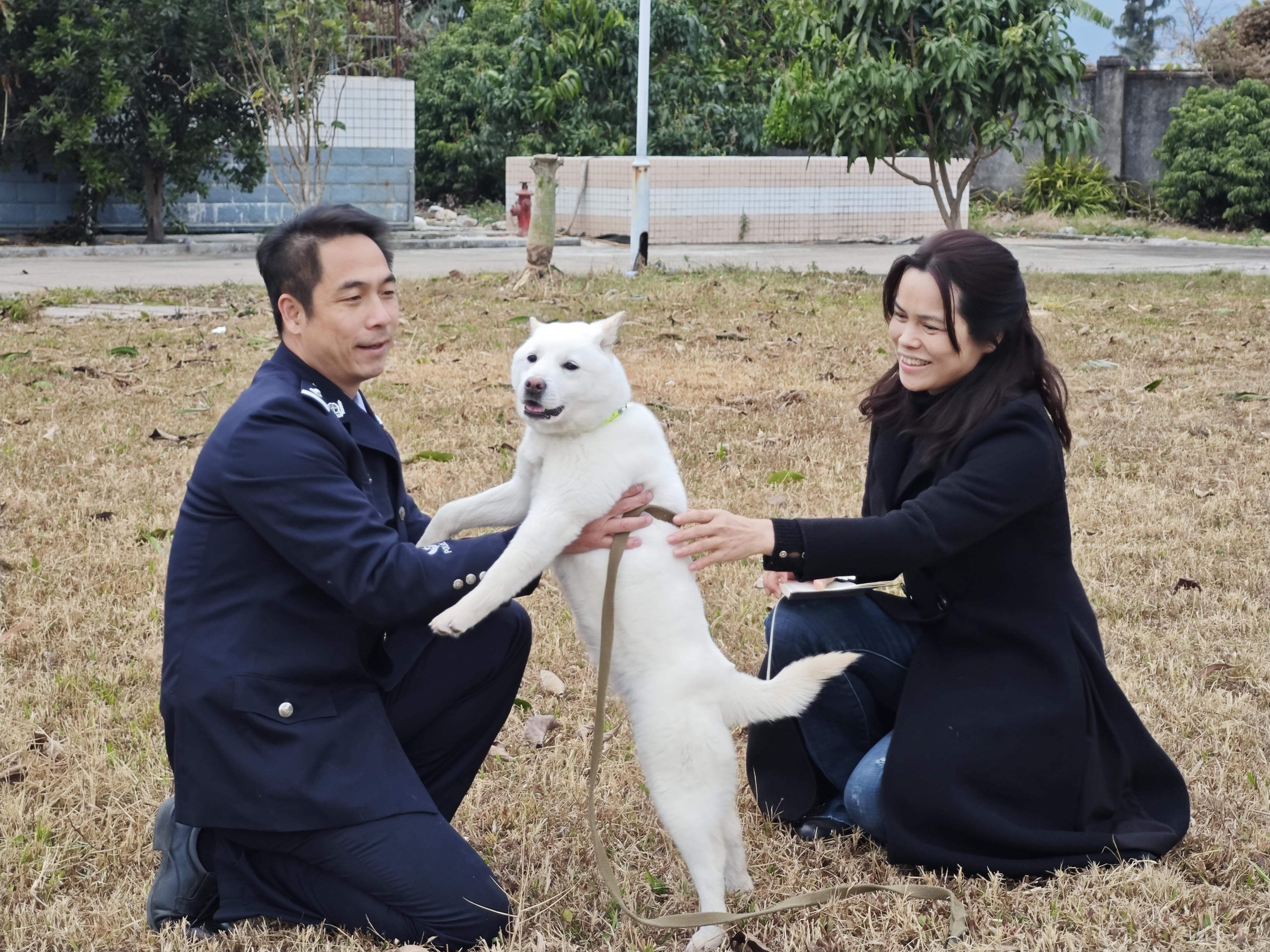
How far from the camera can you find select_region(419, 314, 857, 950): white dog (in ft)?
8.14

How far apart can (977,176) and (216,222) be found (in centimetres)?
1425

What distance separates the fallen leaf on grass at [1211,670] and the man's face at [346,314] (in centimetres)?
252

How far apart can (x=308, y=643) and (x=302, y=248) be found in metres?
0.76

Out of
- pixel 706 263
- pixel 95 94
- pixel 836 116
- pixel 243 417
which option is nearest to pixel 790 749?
pixel 243 417

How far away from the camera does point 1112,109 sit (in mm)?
23547

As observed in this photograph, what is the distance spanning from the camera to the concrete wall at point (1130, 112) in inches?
926

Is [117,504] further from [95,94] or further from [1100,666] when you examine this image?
[95,94]

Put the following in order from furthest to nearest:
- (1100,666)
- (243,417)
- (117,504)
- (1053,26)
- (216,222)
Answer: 1. (216,222)
2. (1053,26)
3. (117,504)
4. (1100,666)
5. (243,417)

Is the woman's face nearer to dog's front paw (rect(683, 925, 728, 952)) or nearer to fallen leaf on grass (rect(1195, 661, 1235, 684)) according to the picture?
dog's front paw (rect(683, 925, 728, 952))

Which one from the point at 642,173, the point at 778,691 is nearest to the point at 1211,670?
the point at 778,691

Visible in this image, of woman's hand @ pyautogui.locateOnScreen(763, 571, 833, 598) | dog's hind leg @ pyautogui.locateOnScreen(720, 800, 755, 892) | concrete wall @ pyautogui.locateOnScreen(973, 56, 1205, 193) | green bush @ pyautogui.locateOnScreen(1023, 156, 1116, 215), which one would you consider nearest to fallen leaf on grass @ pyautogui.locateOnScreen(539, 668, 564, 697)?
woman's hand @ pyautogui.locateOnScreen(763, 571, 833, 598)

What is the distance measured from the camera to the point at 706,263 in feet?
47.2

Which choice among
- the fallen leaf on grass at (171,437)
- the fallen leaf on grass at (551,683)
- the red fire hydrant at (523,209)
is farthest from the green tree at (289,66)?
the fallen leaf on grass at (551,683)

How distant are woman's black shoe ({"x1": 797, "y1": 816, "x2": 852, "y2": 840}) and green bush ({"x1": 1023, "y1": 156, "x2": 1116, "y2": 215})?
21647 millimetres
